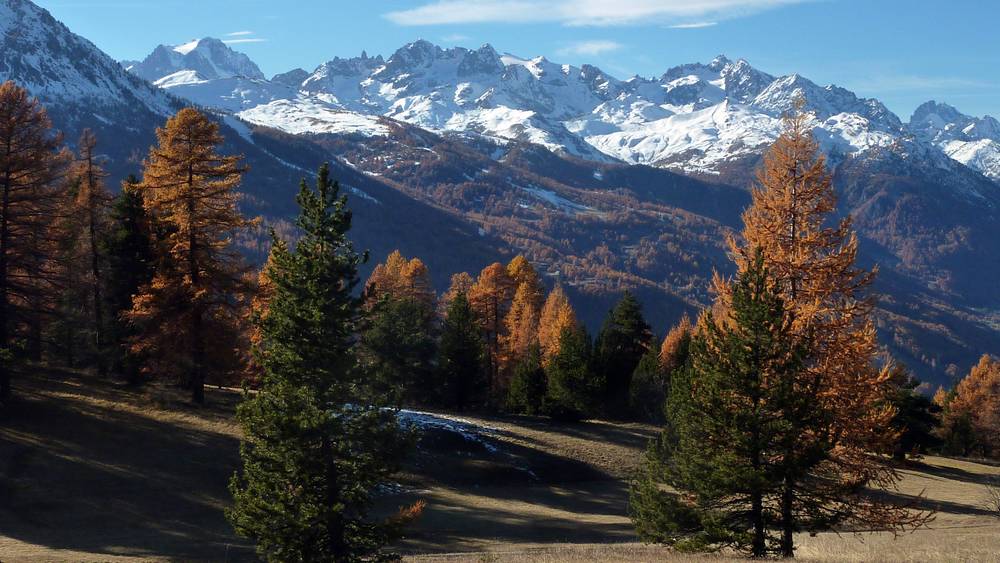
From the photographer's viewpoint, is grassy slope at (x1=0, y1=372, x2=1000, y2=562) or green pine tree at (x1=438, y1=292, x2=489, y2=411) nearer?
grassy slope at (x1=0, y1=372, x2=1000, y2=562)

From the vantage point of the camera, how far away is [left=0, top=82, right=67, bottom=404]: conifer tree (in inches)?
1378

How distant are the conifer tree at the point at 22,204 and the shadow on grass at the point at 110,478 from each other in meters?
3.46

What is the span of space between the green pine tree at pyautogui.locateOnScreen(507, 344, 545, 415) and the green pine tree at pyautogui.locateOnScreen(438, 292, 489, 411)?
126 inches

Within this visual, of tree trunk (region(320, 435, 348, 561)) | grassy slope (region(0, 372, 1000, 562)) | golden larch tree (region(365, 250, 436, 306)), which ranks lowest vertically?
grassy slope (region(0, 372, 1000, 562))

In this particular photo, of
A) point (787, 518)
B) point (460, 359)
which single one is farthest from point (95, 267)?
point (787, 518)

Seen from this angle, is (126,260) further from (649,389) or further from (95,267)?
(649,389)

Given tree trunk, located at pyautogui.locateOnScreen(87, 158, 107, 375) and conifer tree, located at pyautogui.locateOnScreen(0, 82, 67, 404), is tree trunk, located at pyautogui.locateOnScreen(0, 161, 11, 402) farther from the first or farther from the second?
tree trunk, located at pyautogui.locateOnScreen(87, 158, 107, 375)

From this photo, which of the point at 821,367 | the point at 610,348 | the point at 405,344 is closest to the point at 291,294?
the point at 821,367

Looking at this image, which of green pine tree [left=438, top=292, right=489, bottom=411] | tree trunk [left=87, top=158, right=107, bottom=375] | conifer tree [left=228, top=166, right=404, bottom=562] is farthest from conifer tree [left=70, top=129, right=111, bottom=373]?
conifer tree [left=228, top=166, right=404, bottom=562]

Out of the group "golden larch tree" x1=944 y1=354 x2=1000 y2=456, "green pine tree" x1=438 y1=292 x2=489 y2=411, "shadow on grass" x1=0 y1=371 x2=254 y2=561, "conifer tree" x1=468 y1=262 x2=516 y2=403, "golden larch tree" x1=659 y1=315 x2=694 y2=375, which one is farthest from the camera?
"golden larch tree" x1=944 y1=354 x2=1000 y2=456

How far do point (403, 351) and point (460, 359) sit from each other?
441 cm

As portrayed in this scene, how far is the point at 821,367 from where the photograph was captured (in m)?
21.3

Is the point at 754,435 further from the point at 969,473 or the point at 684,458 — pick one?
the point at 969,473

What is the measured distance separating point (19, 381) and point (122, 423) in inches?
273
